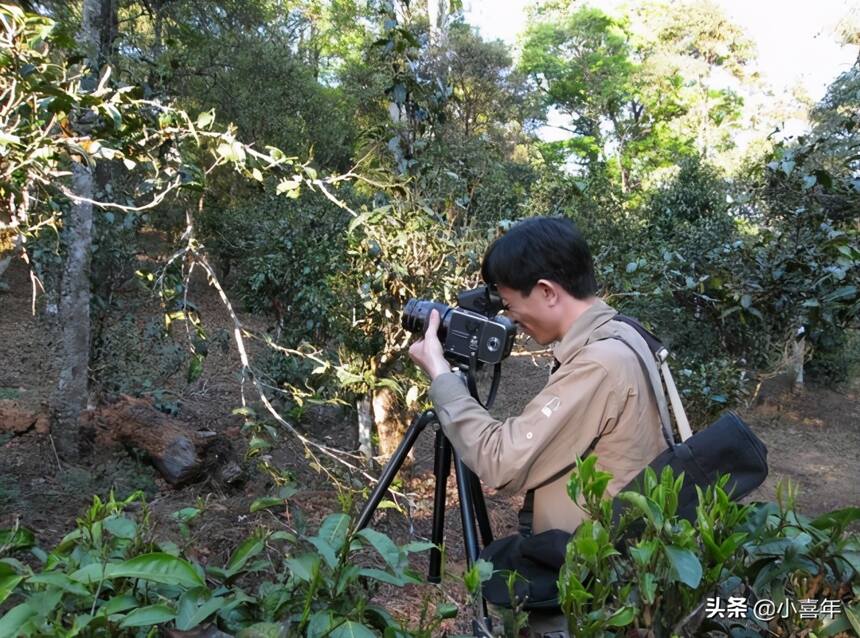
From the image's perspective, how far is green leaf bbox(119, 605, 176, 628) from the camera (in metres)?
0.80

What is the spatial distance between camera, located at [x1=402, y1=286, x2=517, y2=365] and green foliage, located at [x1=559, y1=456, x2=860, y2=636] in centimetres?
73

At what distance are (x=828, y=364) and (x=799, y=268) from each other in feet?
28.7

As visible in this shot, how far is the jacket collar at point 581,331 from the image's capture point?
144 centimetres

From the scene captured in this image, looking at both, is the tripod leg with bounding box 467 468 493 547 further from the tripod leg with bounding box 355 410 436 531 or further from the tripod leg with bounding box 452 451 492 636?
the tripod leg with bounding box 355 410 436 531

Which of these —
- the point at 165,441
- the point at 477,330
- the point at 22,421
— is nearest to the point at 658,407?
the point at 477,330

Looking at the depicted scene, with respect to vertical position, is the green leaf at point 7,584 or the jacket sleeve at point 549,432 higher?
the jacket sleeve at point 549,432

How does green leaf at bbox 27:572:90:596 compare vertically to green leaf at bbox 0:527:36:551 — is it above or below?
above

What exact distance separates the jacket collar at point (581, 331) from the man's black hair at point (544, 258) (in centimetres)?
5

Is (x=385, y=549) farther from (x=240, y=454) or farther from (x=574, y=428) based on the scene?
(x=240, y=454)

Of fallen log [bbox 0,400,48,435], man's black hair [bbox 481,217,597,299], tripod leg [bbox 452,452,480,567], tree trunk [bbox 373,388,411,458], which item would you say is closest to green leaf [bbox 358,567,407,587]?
man's black hair [bbox 481,217,597,299]

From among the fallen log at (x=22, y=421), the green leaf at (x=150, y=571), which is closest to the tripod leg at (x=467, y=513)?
the green leaf at (x=150, y=571)

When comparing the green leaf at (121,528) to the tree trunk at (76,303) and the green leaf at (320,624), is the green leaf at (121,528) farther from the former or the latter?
the tree trunk at (76,303)

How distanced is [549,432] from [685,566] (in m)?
0.52

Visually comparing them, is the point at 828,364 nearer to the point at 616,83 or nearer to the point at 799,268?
the point at 799,268
